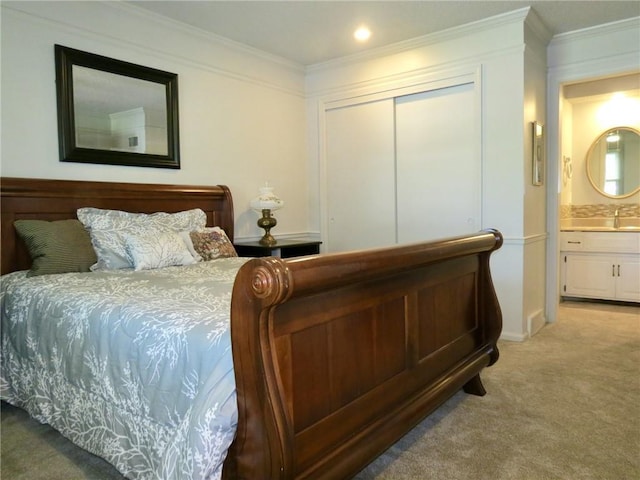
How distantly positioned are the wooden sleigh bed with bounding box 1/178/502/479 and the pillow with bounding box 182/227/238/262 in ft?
2.99

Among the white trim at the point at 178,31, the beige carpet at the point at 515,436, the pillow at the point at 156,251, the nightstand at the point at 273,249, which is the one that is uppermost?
the white trim at the point at 178,31

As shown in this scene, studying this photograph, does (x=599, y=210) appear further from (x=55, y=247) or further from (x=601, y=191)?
(x=55, y=247)

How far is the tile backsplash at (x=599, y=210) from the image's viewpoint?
16.4ft

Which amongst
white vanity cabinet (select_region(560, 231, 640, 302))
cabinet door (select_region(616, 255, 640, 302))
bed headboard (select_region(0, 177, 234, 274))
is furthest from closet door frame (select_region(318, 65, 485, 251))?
cabinet door (select_region(616, 255, 640, 302))

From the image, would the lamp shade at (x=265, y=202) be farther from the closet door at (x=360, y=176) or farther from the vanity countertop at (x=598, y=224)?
the vanity countertop at (x=598, y=224)

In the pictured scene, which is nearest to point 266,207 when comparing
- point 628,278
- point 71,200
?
point 71,200

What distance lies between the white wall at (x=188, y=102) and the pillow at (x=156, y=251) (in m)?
0.71

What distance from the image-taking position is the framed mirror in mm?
2787

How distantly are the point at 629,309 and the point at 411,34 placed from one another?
11.5 ft

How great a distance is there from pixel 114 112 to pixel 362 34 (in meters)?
2.07

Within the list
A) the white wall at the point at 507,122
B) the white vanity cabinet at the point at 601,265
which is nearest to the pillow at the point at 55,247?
the white wall at the point at 507,122

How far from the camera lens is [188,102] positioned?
3514 mm

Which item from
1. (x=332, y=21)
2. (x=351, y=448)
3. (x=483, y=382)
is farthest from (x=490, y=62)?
(x=351, y=448)

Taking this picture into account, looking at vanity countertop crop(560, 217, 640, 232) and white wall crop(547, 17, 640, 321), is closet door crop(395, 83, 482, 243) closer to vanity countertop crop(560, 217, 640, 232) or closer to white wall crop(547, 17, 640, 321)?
white wall crop(547, 17, 640, 321)
